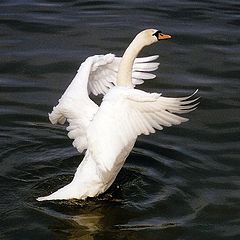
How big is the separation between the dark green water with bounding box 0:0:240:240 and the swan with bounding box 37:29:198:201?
1.12 feet

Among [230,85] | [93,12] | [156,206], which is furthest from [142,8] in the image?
[156,206]

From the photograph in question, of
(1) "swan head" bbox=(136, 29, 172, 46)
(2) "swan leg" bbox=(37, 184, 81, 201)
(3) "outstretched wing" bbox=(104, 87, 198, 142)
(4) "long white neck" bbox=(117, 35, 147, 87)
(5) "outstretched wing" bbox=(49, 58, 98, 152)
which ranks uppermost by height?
(1) "swan head" bbox=(136, 29, 172, 46)

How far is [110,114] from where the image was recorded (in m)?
8.58

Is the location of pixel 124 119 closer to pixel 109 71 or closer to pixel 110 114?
pixel 110 114

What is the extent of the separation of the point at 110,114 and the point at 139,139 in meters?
2.86

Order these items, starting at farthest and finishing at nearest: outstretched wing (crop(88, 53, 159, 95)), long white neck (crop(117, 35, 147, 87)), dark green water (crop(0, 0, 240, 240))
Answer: outstretched wing (crop(88, 53, 159, 95)) → long white neck (crop(117, 35, 147, 87)) → dark green water (crop(0, 0, 240, 240))

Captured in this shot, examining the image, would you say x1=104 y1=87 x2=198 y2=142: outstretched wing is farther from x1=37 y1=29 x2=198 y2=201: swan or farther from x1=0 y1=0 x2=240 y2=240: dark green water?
x1=0 y1=0 x2=240 y2=240: dark green water

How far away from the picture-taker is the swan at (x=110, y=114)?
A: 8.47 m

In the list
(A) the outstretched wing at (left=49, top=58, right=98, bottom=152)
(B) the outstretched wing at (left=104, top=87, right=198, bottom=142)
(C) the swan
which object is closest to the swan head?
(C) the swan

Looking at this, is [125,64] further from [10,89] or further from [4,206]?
[10,89]

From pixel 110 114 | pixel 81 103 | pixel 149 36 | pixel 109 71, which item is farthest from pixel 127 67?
pixel 109 71

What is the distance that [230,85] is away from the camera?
13359 millimetres

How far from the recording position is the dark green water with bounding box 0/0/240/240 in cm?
909

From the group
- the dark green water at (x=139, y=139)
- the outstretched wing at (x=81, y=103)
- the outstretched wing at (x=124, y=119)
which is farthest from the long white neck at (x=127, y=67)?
the dark green water at (x=139, y=139)
